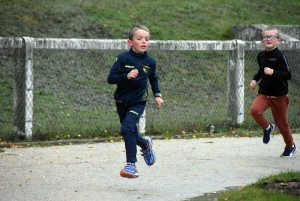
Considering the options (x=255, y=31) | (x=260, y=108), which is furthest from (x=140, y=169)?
(x=255, y=31)

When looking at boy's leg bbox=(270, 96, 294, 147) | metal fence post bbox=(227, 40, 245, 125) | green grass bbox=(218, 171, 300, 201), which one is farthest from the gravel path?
metal fence post bbox=(227, 40, 245, 125)

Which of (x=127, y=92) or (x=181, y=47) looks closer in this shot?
(x=127, y=92)

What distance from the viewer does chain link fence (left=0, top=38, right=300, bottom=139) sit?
11.1 meters

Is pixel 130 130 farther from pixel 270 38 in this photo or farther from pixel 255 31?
pixel 255 31

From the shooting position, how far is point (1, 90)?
45.5 feet

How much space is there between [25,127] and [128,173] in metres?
4.13

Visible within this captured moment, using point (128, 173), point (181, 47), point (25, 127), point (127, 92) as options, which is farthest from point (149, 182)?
point (181, 47)

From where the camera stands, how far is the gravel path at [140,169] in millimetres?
7027

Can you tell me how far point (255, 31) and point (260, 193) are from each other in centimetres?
1217

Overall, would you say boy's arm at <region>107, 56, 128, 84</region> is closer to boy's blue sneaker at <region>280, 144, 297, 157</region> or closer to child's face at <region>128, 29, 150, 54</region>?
child's face at <region>128, 29, 150, 54</region>

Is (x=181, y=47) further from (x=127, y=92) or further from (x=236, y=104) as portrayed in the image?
(x=127, y=92)

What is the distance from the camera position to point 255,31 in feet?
59.9

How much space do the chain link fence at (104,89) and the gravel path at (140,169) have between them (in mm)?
917

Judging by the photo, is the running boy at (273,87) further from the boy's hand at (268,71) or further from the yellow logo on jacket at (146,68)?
the yellow logo on jacket at (146,68)
